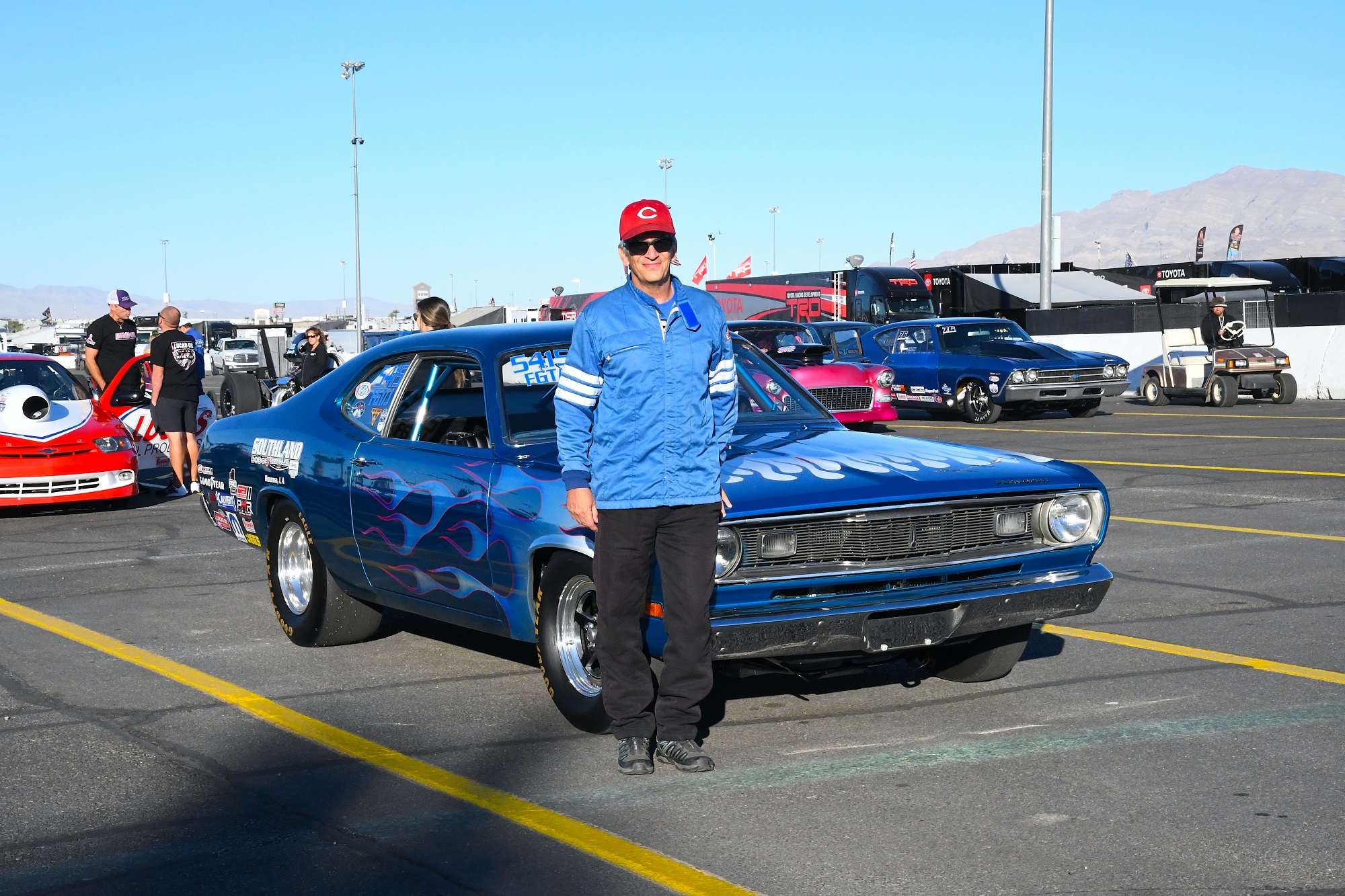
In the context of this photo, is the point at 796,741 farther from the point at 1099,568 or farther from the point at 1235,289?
the point at 1235,289

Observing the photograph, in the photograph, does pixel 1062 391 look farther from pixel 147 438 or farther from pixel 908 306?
pixel 908 306

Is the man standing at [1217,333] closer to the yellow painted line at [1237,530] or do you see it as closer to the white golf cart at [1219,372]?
the white golf cart at [1219,372]

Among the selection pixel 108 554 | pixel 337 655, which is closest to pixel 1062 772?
pixel 337 655

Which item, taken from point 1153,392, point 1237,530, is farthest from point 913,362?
point 1237,530

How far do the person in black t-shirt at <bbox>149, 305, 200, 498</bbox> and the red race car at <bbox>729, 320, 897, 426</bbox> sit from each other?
6.51m

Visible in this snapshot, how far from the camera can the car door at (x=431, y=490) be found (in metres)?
5.62

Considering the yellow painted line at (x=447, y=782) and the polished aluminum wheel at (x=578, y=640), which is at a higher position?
the polished aluminum wheel at (x=578, y=640)

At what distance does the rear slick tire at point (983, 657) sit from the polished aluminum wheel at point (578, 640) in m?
1.45

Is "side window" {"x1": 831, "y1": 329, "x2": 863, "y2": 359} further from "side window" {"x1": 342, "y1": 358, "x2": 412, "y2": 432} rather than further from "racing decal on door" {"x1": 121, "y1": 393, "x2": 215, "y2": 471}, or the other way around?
"side window" {"x1": 342, "y1": 358, "x2": 412, "y2": 432}

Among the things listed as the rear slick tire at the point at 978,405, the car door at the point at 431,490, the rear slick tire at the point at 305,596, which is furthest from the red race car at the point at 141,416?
the rear slick tire at the point at 978,405

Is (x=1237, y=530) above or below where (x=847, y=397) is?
below

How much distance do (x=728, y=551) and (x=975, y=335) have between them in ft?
61.3

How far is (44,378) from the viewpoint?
44.5 ft

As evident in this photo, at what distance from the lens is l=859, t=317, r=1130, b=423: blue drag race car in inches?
853
